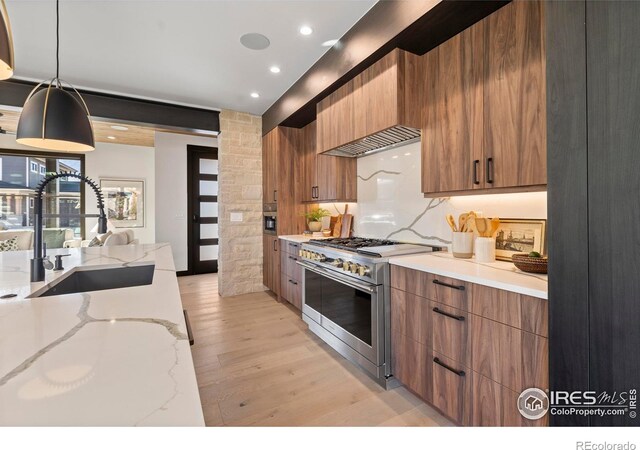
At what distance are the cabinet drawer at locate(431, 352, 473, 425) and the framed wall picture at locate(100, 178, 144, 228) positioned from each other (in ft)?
20.7

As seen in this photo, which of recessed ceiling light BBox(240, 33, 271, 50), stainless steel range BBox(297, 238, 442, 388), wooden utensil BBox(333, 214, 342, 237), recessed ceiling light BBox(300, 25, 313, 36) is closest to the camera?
stainless steel range BBox(297, 238, 442, 388)

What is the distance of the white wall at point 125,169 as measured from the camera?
18.7ft

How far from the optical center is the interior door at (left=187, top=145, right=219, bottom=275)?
560 centimetres

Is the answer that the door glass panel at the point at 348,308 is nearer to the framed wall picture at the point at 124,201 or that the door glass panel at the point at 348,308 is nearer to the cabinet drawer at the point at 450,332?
the cabinet drawer at the point at 450,332

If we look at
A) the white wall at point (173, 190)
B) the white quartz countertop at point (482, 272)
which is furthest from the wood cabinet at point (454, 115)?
the white wall at point (173, 190)

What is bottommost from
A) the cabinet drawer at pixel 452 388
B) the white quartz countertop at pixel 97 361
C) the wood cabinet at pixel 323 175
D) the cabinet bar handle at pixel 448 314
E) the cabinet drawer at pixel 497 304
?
the cabinet drawer at pixel 452 388

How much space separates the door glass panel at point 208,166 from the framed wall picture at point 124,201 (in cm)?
146

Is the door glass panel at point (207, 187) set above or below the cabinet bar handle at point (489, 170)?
above

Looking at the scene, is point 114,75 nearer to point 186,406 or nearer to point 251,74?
point 251,74

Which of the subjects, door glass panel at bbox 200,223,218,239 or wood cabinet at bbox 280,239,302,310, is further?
door glass panel at bbox 200,223,218,239

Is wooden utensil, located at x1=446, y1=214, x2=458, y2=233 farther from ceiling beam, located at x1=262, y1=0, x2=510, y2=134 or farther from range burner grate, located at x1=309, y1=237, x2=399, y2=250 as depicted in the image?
ceiling beam, located at x1=262, y1=0, x2=510, y2=134

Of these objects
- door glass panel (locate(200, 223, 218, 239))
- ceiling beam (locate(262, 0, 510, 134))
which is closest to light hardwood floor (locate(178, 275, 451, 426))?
ceiling beam (locate(262, 0, 510, 134))

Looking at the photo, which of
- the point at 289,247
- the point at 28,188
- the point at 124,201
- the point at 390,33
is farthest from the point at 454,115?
the point at 28,188

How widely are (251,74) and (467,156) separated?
2.41 m
